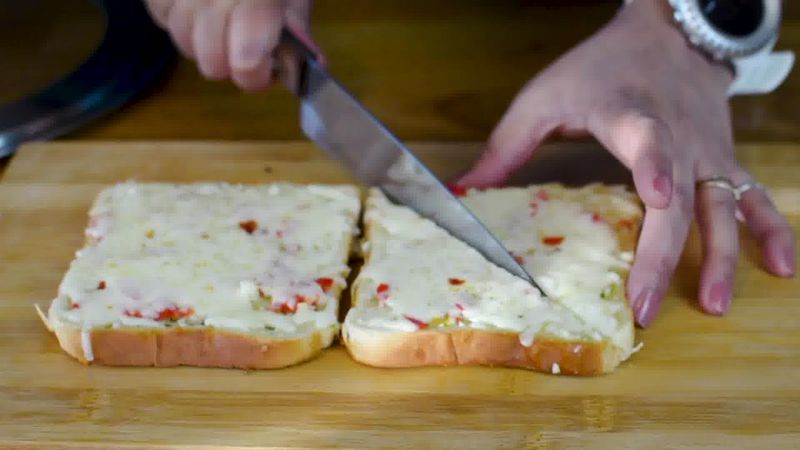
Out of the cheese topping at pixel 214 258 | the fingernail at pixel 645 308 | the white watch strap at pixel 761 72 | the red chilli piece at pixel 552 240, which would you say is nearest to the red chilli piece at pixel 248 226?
the cheese topping at pixel 214 258

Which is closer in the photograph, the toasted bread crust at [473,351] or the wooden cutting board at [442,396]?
the wooden cutting board at [442,396]

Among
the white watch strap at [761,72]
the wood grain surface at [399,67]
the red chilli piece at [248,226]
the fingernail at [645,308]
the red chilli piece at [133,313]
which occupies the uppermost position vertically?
the white watch strap at [761,72]

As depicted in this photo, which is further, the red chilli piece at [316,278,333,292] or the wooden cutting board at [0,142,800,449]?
the red chilli piece at [316,278,333,292]

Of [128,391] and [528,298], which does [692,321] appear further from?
[128,391]

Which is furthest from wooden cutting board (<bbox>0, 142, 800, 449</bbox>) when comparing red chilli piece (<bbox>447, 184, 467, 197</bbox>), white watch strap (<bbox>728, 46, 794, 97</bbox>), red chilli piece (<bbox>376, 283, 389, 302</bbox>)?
white watch strap (<bbox>728, 46, 794, 97</bbox>)

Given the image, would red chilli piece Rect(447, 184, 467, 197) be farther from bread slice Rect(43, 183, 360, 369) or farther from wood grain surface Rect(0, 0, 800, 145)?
wood grain surface Rect(0, 0, 800, 145)

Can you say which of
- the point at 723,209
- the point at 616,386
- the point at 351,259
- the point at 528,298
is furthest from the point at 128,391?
the point at 723,209

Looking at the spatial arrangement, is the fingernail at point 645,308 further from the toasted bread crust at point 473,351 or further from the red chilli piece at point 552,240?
the red chilli piece at point 552,240
